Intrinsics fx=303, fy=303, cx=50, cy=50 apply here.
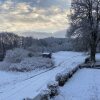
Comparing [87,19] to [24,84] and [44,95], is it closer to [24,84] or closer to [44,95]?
[24,84]

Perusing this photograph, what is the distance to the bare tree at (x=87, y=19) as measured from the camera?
42.9m

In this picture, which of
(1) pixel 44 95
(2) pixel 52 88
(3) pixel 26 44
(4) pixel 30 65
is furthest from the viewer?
(3) pixel 26 44

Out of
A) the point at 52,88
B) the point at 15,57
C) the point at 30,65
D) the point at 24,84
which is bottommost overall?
the point at 30,65

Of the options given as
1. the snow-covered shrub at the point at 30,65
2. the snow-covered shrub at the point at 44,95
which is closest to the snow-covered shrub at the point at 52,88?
the snow-covered shrub at the point at 44,95

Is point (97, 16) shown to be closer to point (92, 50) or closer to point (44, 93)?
point (92, 50)

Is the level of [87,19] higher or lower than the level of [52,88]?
higher

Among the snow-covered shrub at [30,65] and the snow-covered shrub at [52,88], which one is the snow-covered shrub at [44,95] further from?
the snow-covered shrub at [30,65]

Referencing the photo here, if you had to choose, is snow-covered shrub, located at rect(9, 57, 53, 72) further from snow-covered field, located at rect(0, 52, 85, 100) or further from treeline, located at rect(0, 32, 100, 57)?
treeline, located at rect(0, 32, 100, 57)

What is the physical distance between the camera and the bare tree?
42906 millimetres

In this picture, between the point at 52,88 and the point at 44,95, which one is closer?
the point at 44,95

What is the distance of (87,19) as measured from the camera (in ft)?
142

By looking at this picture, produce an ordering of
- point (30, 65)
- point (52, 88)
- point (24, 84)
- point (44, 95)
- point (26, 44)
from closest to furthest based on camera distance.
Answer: point (44, 95), point (52, 88), point (24, 84), point (30, 65), point (26, 44)

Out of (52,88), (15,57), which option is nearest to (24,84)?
(52,88)

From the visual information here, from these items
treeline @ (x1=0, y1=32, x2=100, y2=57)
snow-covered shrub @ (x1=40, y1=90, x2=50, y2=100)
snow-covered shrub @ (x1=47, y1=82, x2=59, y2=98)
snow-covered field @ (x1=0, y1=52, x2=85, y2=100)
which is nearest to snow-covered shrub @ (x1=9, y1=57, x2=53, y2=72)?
snow-covered field @ (x1=0, y1=52, x2=85, y2=100)
